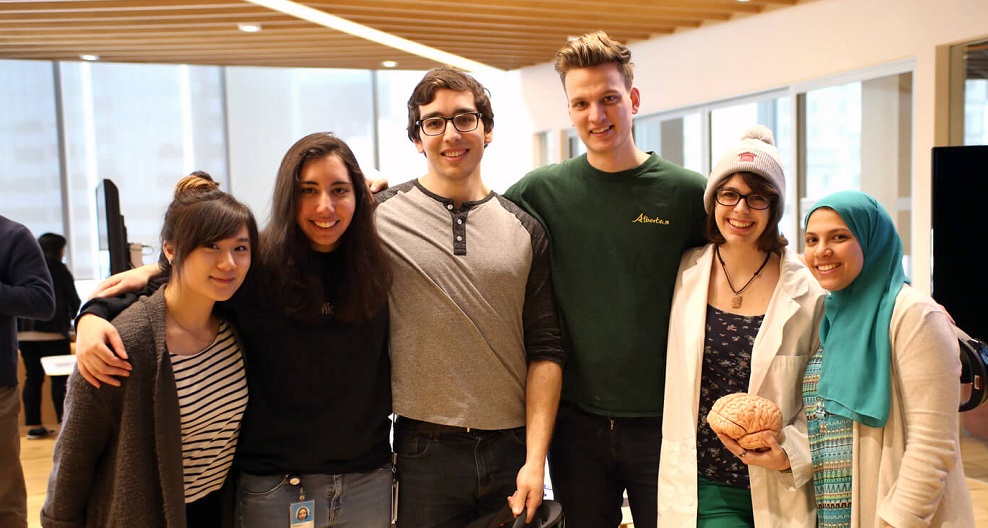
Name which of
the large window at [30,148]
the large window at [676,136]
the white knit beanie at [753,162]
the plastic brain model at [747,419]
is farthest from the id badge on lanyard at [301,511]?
the large window at [30,148]

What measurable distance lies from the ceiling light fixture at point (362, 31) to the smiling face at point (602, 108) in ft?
14.2

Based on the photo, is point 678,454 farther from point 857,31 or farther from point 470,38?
point 470,38

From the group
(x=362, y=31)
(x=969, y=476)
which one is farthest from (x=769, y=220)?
(x=362, y=31)

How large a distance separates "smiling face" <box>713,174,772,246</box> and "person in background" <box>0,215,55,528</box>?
9.11ft

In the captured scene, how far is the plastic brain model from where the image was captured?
1.81 metres

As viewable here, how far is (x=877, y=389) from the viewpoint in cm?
176

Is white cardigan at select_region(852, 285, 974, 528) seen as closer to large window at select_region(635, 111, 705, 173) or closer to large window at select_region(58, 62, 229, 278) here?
large window at select_region(635, 111, 705, 173)

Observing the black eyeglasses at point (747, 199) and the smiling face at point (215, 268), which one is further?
the black eyeglasses at point (747, 199)

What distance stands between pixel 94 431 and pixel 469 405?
34.5 inches

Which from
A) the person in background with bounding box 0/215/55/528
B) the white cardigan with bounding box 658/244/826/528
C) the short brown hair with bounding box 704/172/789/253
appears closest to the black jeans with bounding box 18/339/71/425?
the person in background with bounding box 0/215/55/528

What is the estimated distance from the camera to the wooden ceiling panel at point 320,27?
6000 millimetres

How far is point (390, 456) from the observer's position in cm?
210

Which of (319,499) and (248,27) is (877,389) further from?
(248,27)

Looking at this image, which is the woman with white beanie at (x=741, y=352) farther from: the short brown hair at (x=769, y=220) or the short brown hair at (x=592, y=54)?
the short brown hair at (x=592, y=54)
